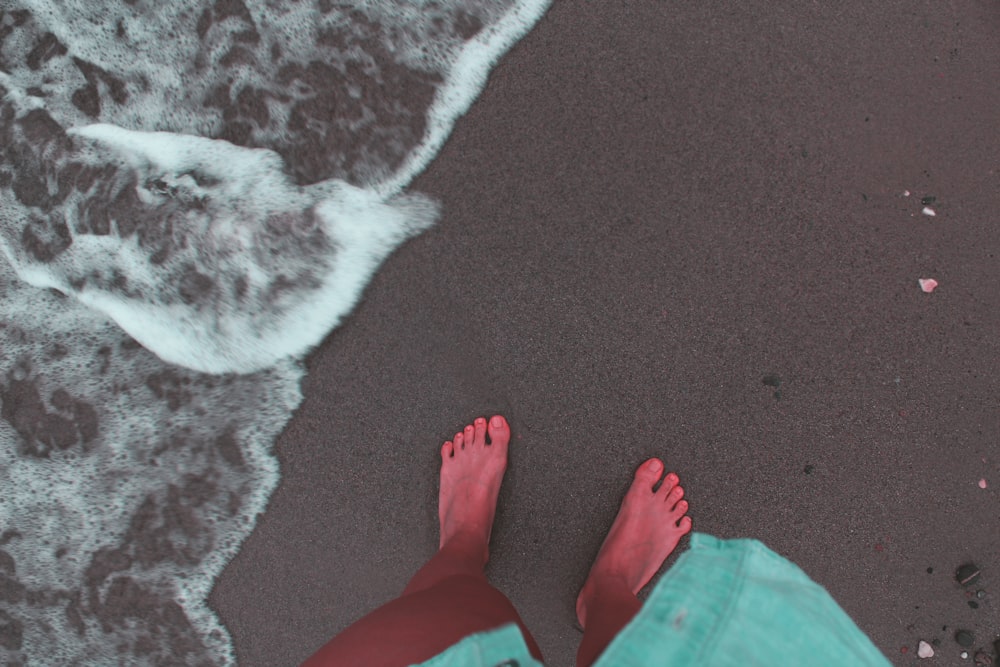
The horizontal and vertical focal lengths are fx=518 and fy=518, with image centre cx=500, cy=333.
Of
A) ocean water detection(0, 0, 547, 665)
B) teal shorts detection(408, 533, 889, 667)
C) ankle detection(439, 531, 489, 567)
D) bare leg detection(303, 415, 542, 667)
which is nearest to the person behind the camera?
teal shorts detection(408, 533, 889, 667)

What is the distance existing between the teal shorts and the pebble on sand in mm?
1120

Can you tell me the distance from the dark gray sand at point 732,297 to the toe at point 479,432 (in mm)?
44

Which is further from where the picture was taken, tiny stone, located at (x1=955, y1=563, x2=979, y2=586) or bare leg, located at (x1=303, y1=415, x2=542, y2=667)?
tiny stone, located at (x1=955, y1=563, x2=979, y2=586)

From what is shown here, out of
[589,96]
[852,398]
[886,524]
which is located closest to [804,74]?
[589,96]

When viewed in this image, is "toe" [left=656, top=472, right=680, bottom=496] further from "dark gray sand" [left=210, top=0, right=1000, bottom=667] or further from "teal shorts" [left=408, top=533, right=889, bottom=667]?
"teal shorts" [left=408, top=533, right=889, bottom=667]

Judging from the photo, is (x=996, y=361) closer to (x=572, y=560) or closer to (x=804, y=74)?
(x=804, y=74)

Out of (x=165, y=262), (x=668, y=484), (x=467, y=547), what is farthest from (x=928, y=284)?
(x=165, y=262)

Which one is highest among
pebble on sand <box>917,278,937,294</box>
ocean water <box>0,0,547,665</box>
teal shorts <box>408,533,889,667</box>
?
pebble on sand <box>917,278,937,294</box>

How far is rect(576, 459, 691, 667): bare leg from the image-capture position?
1654 millimetres

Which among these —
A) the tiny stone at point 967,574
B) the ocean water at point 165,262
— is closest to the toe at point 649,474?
the tiny stone at point 967,574

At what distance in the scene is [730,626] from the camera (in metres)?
0.95

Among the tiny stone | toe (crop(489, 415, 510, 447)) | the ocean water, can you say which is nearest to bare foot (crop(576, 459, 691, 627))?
toe (crop(489, 415, 510, 447))

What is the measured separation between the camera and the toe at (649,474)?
5.55 ft

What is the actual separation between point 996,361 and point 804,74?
3.64 ft
